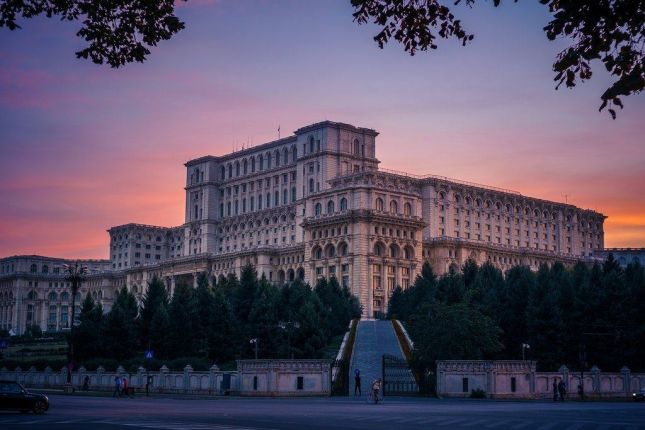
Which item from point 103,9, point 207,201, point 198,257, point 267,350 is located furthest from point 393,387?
point 207,201

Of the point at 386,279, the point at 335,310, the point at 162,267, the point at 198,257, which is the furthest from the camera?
the point at 162,267

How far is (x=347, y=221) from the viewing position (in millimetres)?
137625

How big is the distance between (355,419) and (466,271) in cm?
8428

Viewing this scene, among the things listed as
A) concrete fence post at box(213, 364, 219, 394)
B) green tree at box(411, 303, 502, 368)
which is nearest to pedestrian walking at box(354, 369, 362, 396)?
green tree at box(411, 303, 502, 368)

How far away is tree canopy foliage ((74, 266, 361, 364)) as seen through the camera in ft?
268

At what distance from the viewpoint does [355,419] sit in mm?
31141

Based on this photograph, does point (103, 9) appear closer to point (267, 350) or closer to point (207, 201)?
point (267, 350)

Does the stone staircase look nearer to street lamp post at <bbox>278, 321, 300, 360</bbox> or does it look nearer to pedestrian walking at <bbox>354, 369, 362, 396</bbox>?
pedestrian walking at <bbox>354, 369, 362, 396</bbox>

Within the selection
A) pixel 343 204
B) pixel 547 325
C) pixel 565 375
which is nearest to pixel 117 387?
pixel 565 375

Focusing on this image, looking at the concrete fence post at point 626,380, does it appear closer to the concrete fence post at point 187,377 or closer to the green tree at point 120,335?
the concrete fence post at point 187,377

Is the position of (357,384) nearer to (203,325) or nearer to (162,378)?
(162,378)

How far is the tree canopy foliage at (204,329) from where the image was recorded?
81.8 m

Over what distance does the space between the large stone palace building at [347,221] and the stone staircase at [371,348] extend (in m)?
35.9

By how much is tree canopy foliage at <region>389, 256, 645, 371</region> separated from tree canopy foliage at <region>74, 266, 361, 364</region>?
12.4m
